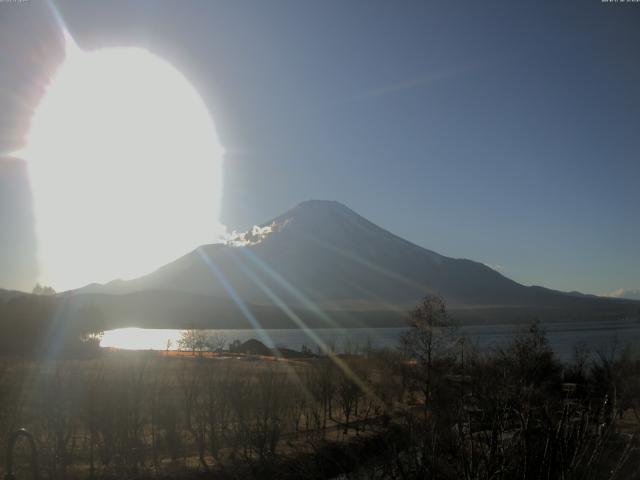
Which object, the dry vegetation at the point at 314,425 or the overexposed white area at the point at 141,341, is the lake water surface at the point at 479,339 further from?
the dry vegetation at the point at 314,425

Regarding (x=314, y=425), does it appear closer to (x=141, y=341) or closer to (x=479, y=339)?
(x=479, y=339)

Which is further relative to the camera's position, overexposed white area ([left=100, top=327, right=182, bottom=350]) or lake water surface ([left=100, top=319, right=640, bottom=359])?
overexposed white area ([left=100, top=327, right=182, bottom=350])

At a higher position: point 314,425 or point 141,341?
point 141,341

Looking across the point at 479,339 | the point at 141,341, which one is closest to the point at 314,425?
the point at 479,339

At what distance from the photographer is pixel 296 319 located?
191 m

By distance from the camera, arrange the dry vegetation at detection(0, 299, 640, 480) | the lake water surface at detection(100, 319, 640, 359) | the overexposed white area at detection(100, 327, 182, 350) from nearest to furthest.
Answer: the dry vegetation at detection(0, 299, 640, 480), the lake water surface at detection(100, 319, 640, 359), the overexposed white area at detection(100, 327, 182, 350)

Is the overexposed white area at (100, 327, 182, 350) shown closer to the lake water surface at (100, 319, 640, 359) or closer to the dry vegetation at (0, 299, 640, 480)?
the lake water surface at (100, 319, 640, 359)

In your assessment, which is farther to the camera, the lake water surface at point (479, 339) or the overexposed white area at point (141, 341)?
the overexposed white area at point (141, 341)

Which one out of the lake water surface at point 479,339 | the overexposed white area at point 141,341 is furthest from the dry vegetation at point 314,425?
the overexposed white area at point 141,341

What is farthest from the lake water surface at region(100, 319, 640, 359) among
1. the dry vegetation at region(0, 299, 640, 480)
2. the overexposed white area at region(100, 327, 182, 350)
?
the dry vegetation at region(0, 299, 640, 480)

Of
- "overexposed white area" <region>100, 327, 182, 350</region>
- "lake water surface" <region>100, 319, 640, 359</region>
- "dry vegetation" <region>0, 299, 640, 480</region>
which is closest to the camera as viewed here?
"dry vegetation" <region>0, 299, 640, 480</region>

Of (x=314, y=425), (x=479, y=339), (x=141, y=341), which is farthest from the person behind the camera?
(x=141, y=341)

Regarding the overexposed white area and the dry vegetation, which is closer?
the dry vegetation

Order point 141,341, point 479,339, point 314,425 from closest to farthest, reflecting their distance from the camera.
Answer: point 314,425, point 479,339, point 141,341
